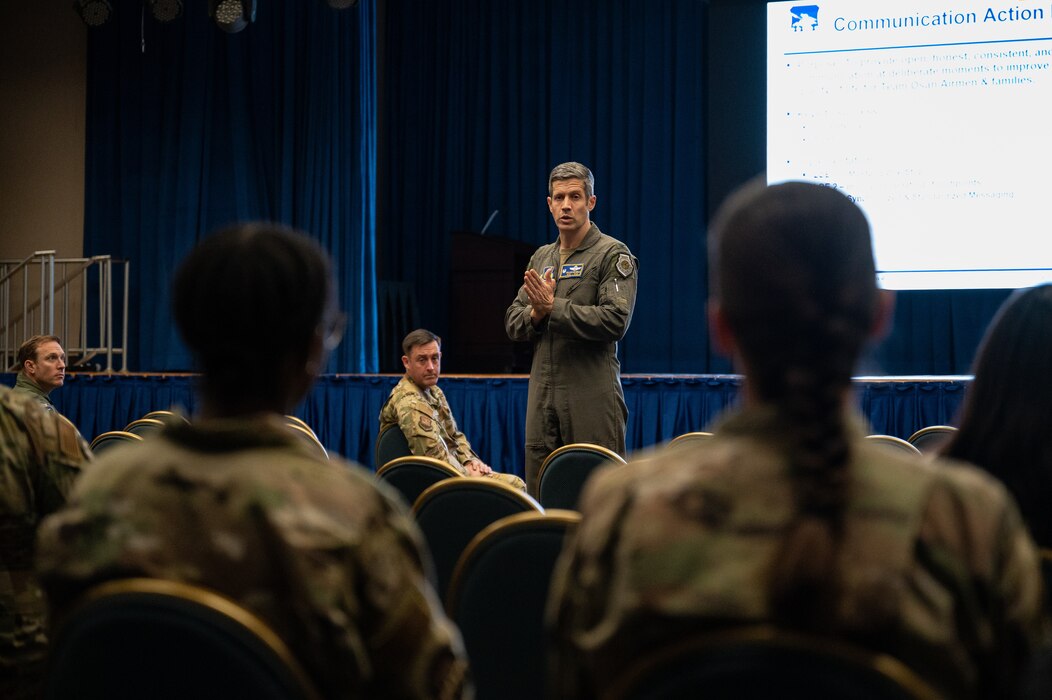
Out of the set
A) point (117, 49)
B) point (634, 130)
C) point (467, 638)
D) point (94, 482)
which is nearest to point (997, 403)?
point (467, 638)

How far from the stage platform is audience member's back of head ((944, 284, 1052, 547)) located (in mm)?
4249

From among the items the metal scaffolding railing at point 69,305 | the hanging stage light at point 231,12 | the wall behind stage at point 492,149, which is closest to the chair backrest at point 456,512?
the hanging stage light at point 231,12

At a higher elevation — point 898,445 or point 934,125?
point 934,125

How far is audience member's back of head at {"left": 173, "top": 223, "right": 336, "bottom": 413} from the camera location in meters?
1.02

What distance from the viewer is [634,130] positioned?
873 cm

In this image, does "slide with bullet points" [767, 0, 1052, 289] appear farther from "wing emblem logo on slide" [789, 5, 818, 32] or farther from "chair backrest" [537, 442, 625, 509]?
"chair backrest" [537, 442, 625, 509]

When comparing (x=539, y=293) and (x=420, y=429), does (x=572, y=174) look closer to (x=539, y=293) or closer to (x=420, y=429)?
(x=539, y=293)

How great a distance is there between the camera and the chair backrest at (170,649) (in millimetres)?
910

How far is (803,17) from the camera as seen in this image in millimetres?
6922

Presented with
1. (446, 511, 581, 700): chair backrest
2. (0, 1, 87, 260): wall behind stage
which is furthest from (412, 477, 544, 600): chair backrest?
(0, 1, 87, 260): wall behind stage

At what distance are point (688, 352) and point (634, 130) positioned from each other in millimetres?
1904

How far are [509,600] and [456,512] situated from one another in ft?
1.65

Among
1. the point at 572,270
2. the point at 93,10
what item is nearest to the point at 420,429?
the point at 572,270

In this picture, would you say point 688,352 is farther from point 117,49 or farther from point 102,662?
point 102,662
